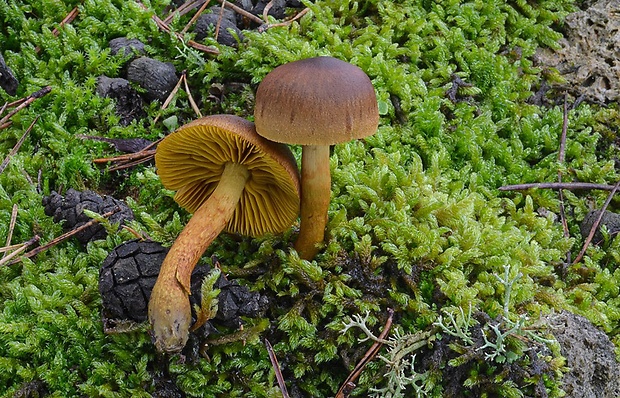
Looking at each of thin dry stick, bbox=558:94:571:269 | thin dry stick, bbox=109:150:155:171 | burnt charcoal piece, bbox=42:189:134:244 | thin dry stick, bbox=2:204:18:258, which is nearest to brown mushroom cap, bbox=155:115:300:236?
burnt charcoal piece, bbox=42:189:134:244

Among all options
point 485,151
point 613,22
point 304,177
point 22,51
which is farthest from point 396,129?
point 22,51

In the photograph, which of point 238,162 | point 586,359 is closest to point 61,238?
point 238,162

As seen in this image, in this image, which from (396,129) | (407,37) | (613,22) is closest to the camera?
(396,129)

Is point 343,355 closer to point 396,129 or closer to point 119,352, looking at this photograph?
point 119,352

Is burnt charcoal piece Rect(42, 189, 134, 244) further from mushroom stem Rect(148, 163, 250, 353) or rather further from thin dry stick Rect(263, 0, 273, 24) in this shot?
thin dry stick Rect(263, 0, 273, 24)

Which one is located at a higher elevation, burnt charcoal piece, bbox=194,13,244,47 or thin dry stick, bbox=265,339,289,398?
burnt charcoal piece, bbox=194,13,244,47

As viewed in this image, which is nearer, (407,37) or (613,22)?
(407,37)

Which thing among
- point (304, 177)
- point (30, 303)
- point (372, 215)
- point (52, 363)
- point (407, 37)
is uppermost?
point (407, 37)
